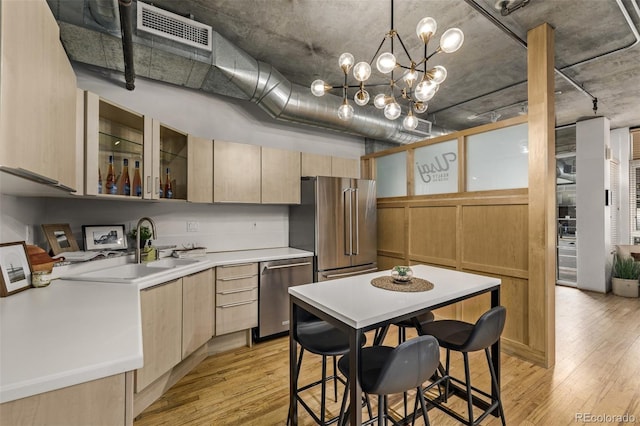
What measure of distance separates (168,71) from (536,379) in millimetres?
4152

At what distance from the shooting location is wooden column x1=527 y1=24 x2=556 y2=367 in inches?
95.0

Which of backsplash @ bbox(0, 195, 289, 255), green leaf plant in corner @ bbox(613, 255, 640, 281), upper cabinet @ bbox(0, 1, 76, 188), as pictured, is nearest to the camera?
upper cabinet @ bbox(0, 1, 76, 188)

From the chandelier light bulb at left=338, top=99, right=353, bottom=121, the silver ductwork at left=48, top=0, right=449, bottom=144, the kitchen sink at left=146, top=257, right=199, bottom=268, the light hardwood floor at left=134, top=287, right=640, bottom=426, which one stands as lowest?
the light hardwood floor at left=134, top=287, right=640, bottom=426

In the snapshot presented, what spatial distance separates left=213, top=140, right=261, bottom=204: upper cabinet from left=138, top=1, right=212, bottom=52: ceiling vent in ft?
3.07

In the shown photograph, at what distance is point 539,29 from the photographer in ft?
7.99

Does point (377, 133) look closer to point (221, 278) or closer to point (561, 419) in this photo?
point (221, 278)

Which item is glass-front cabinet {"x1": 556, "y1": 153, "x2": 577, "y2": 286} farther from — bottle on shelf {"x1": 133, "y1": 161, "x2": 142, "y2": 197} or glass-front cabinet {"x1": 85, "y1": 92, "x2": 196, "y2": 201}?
bottle on shelf {"x1": 133, "y1": 161, "x2": 142, "y2": 197}

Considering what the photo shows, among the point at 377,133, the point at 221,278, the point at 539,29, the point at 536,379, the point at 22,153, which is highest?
the point at 539,29

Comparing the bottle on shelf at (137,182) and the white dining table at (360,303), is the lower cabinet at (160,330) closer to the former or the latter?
the bottle on shelf at (137,182)

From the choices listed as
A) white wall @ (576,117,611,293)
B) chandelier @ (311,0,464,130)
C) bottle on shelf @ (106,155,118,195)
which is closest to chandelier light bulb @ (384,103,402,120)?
chandelier @ (311,0,464,130)

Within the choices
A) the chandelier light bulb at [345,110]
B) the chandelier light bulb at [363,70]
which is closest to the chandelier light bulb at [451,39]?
the chandelier light bulb at [363,70]

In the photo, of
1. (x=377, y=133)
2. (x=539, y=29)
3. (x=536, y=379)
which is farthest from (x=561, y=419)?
(x=377, y=133)

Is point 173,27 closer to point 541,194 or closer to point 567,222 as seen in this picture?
point 541,194

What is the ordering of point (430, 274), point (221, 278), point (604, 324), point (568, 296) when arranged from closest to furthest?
point (430, 274), point (221, 278), point (604, 324), point (568, 296)
